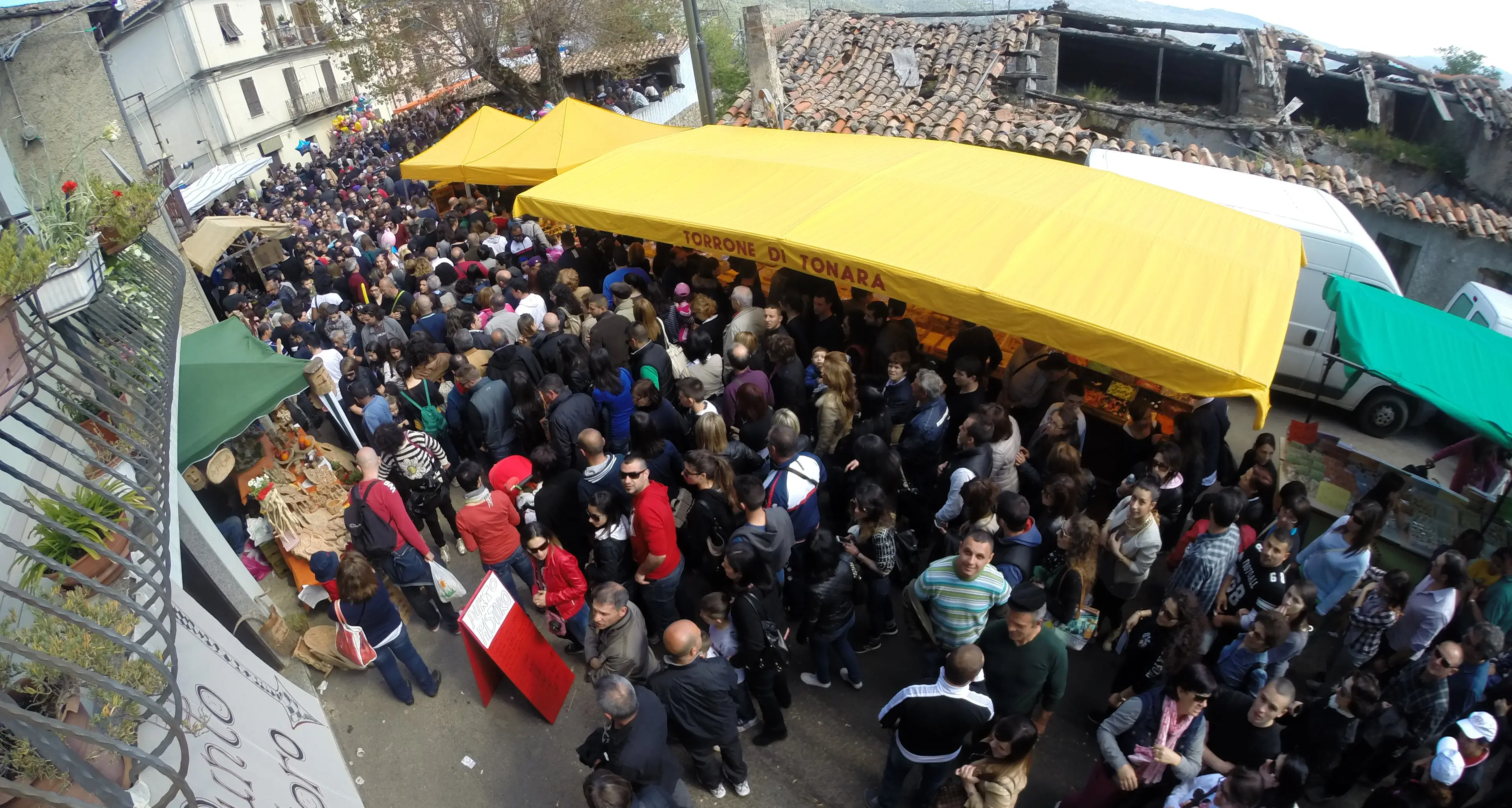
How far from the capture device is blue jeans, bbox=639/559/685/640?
191 inches

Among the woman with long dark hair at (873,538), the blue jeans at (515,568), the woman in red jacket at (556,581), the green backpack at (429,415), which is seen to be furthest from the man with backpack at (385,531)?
the woman with long dark hair at (873,538)

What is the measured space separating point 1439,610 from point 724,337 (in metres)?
5.32

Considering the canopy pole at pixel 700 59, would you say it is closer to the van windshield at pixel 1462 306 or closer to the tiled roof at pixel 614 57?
the van windshield at pixel 1462 306

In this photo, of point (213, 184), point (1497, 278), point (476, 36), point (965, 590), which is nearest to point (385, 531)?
point (965, 590)

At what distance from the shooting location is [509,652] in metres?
4.66

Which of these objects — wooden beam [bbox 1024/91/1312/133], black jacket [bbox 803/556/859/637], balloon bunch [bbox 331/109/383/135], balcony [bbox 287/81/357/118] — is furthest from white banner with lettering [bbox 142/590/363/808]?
balcony [bbox 287/81/357/118]

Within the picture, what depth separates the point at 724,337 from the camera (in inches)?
279

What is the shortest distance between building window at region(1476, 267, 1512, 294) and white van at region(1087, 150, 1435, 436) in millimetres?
3225

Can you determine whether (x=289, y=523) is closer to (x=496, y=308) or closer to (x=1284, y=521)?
(x=496, y=308)

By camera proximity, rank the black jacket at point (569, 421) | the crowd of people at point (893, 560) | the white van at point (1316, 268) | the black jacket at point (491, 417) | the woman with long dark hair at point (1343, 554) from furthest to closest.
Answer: the white van at point (1316, 268), the black jacket at point (491, 417), the black jacket at point (569, 421), the woman with long dark hair at point (1343, 554), the crowd of people at point (893, 560)

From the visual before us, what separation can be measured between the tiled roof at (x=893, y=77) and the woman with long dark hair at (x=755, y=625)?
8358 millimetres

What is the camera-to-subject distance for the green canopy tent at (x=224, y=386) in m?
5.77

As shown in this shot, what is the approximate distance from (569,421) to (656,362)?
1140 millimetres

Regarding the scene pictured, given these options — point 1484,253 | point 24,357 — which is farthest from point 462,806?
point 1484,253
